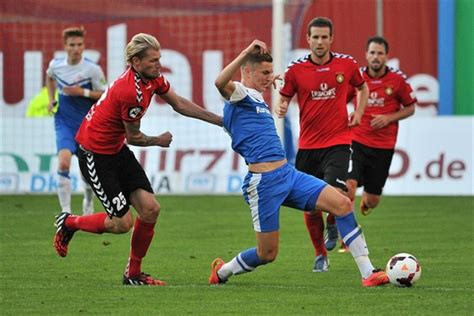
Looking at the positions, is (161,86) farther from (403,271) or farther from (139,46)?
(403,271)

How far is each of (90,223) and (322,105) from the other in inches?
111

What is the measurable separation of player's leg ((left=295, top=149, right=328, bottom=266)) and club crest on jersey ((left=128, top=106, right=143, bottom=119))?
2.40 metres

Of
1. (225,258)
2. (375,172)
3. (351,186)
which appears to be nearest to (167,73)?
(375,172)

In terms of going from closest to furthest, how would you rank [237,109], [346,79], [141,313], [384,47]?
[141,313]
[237,109]
[346,79]
[384,47]

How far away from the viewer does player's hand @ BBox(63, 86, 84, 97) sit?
1659cm

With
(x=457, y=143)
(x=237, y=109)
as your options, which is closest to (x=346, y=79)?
(x=237, y=109)

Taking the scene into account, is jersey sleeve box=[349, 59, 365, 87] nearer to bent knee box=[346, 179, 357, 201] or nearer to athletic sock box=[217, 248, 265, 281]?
bent knee box=[346, 179, 357, 201]

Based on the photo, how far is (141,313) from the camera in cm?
916

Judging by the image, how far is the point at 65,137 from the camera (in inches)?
659

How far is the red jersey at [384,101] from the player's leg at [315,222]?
8.80ft

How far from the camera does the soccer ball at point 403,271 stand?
10.6 metres

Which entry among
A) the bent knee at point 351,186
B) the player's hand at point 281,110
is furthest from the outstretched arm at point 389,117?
the player's hand at point 281,110

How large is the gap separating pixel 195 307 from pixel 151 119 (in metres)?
14.1

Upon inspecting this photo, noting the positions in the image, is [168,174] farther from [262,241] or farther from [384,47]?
[262,241]
